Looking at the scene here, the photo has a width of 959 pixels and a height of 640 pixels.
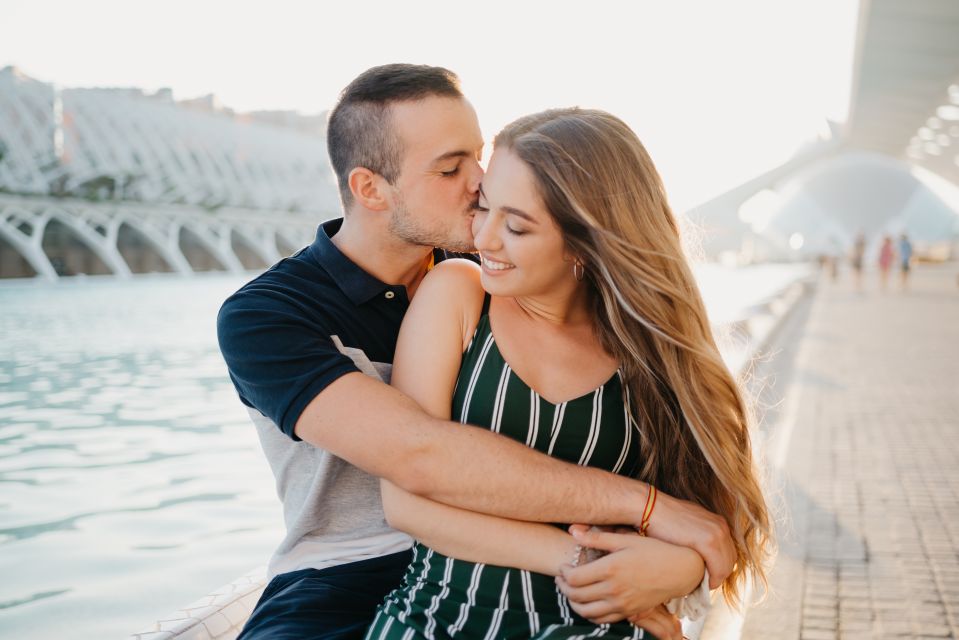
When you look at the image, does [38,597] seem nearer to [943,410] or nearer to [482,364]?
[482,364]

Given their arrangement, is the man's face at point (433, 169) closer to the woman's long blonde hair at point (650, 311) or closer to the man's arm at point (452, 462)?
the woman's long blonde hair at point (650, 311)

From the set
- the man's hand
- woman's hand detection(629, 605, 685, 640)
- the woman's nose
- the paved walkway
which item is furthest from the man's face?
the paved walkway

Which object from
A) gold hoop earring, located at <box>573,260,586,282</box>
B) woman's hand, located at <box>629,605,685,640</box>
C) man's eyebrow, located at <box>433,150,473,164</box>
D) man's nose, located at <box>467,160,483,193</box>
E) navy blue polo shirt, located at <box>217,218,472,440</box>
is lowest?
woman's hand, located at <box>629,605,685,640</box>

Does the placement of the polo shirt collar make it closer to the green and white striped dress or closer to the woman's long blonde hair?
the green and white striped dress

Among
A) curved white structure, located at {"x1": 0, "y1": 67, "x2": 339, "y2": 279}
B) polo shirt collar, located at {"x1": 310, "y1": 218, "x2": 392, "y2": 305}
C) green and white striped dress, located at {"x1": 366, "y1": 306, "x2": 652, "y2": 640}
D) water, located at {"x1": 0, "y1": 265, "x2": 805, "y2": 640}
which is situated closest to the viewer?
green and white striped dress, located at {"x1": 366, "y1": 306, "x2": 652, "y2": 640}

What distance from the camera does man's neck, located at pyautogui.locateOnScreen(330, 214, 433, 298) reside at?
6.82 feet

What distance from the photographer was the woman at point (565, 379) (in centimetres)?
161

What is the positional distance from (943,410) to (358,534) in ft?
21.3

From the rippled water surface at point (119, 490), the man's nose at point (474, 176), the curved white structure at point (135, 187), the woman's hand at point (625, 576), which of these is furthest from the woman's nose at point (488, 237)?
the curved white structure at point (135, 187)

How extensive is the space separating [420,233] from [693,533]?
962 mm

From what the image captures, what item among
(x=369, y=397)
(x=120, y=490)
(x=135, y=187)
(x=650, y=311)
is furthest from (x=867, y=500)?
(x=135, y=187)

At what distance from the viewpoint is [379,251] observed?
209 cm

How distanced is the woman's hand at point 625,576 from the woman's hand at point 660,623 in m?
0.02

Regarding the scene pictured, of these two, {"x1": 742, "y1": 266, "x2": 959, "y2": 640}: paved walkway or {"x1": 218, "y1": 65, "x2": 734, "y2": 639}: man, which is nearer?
{"x1": 218, "y1": 65, "x2": 734, "y2": 639}: man
